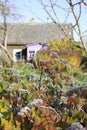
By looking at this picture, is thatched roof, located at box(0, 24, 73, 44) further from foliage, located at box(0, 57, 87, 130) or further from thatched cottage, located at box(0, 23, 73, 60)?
foliage, located at box(0, 57, 87, 130)

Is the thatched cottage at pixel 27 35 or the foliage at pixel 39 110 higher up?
the thatched cottage at pixel 27 35

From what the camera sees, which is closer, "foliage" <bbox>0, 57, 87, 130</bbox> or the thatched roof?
"foliage" <bbox>0, 57, 87, 130</bbox>

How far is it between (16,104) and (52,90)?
969 millimetres

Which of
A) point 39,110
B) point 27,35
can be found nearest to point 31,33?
point 27,35

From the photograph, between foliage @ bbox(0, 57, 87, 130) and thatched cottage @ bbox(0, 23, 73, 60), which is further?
thatched cottage @ bbox(0, 23, 73, 60)

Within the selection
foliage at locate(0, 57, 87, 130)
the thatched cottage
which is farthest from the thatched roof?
foliage at locate(0, 57, 87, 130)

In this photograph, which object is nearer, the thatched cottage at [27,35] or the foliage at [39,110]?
the foliage at [39,110]

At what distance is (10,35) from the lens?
45.4 metres

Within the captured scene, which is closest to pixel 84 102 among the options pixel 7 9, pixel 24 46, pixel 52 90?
pixel 52 90

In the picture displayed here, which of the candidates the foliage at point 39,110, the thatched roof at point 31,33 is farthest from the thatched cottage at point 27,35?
the foliage at point 39,110

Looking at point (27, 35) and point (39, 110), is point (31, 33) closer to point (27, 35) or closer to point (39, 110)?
point (27, 35)

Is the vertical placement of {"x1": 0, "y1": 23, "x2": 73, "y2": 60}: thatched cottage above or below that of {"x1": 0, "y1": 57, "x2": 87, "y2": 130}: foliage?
above

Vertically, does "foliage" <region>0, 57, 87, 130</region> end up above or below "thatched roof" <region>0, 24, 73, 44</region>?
below

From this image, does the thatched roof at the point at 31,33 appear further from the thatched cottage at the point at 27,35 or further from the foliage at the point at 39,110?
the foliage at the point at 39,110
